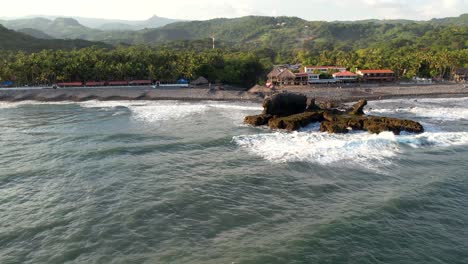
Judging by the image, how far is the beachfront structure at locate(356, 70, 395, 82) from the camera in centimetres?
8694

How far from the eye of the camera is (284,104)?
165 ft

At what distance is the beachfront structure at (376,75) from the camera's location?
3423 inches

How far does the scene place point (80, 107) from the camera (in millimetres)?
63438

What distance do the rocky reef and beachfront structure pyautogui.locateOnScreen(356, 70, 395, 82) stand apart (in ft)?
122

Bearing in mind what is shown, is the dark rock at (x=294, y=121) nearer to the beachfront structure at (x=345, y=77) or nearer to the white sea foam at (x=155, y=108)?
the white sea foam at (x=155, y=108)

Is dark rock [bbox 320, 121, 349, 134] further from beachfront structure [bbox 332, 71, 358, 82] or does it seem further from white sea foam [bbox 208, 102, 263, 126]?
beachfront structure [bbox 332, 71, 358, 82]

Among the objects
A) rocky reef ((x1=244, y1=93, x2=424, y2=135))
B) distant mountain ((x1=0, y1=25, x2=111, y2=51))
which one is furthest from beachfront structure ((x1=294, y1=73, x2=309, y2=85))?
distant mountain ((x1=0, y1=25, x2=111, y2=51))

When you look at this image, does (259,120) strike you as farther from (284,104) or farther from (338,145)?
(338,145)

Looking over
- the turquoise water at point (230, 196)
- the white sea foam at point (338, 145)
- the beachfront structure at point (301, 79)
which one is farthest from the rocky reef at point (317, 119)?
the beachfront structure at point (301, 79)

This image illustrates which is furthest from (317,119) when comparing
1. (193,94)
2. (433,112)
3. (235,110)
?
(193,94)

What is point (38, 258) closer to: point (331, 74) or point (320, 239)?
point (320, 239)

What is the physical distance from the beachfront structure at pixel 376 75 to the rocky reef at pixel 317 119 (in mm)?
37336

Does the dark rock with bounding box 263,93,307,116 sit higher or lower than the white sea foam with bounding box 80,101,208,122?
higher

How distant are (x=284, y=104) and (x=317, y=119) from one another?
17.0 ft
